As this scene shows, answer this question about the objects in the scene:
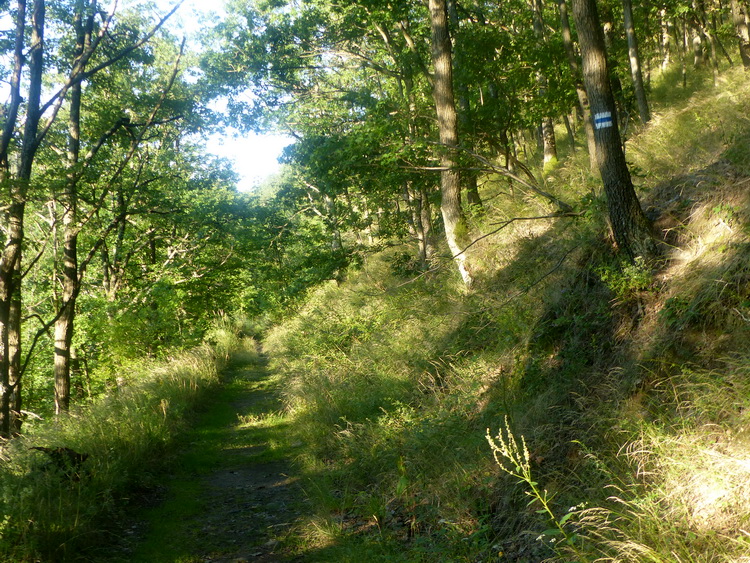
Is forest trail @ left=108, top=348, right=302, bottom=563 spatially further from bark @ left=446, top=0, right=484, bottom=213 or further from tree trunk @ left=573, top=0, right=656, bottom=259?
bark @ left=446, top=0, right=484, bottom=213

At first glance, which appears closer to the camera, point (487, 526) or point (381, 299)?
point (487, 526)

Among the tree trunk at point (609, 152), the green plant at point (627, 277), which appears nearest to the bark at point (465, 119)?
the tree trunk at point (609, 152)

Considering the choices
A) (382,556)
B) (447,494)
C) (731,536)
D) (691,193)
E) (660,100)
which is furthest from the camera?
(660,100)

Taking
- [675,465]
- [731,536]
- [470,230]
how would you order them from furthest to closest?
[470,230] → [675,465] → [731,536]

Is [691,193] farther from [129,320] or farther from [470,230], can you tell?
[129,320]

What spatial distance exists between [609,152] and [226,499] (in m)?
6.03

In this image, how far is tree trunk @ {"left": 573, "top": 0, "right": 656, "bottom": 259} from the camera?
18.9ft

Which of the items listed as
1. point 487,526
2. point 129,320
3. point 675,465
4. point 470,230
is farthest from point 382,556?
point 129,320

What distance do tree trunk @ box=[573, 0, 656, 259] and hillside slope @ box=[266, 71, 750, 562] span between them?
28 centimetres

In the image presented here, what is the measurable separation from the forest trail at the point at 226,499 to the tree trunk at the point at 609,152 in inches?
181

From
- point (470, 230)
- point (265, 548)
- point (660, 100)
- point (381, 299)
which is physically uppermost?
point (660, 100)

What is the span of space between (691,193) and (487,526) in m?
4.17

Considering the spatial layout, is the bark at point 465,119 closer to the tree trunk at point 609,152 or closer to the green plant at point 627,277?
the tree trunk at point 609,152

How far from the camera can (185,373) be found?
1374cm
